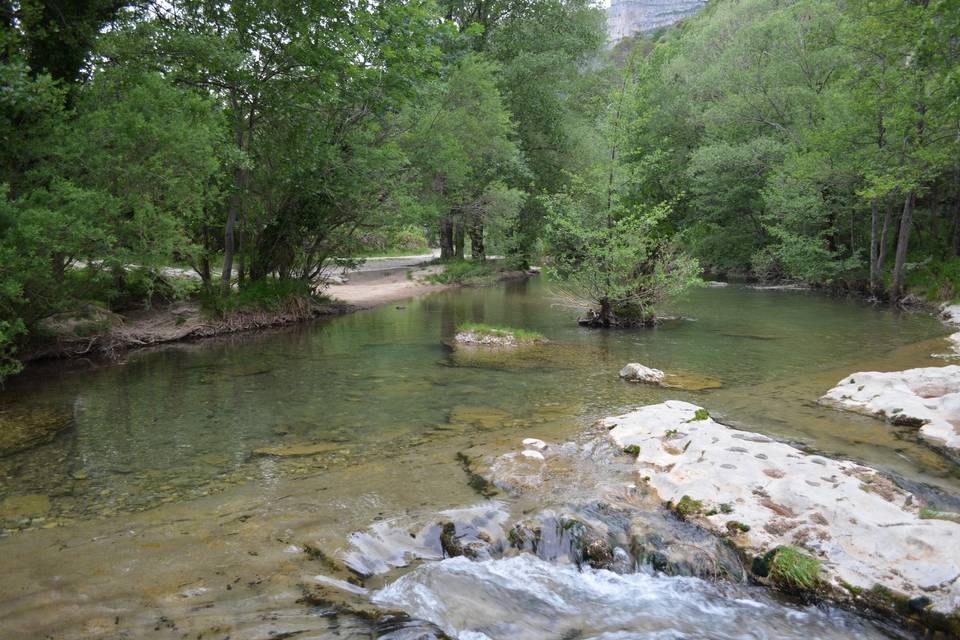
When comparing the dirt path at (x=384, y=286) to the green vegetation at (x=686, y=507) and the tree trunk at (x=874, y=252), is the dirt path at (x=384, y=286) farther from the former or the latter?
the green vegetation at (x=686, y=507)

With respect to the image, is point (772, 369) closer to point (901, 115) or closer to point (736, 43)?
point (901, 115)

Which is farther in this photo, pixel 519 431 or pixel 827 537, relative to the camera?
pixel 519 431

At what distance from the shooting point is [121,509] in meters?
5.62

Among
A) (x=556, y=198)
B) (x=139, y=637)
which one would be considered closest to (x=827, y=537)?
(x=139, y=637)

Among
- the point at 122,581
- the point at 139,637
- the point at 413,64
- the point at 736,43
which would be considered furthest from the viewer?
the point at 736,43

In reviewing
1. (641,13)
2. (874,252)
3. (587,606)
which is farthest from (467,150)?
(641,13)

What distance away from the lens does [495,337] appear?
14.9 meters

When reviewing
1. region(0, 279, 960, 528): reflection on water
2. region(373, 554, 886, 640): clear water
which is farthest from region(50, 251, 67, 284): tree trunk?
region(373, 554, 886, 640): clear water

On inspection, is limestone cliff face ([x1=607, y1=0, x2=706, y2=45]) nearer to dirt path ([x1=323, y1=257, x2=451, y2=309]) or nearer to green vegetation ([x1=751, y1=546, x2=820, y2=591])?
dirt path ([x1=323, y1=257, x2=451, y2=309])

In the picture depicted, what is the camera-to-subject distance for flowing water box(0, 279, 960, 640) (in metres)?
4.07

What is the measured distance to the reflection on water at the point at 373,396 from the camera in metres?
6.65

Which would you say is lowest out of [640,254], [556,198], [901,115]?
[640,254]

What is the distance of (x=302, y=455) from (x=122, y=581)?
2989 millimetres

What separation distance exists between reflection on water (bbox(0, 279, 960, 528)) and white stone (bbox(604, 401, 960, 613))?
4.47ft
